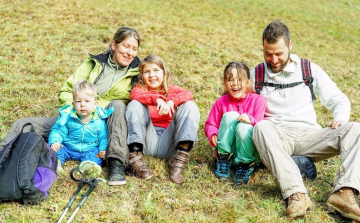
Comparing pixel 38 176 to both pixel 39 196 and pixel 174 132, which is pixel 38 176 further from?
pixel 174 132

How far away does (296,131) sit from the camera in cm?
462

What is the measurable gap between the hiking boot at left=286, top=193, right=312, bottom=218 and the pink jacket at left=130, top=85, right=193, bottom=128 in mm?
1791

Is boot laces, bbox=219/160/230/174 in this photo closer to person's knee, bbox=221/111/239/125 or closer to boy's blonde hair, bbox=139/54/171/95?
person's knee, bbox=221/111/239/125

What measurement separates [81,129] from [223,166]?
5.98 ft

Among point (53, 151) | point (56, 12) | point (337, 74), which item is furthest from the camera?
point (56, 12)

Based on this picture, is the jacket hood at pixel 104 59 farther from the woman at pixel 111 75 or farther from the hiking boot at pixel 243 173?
the hiking boot at pixel 243 173

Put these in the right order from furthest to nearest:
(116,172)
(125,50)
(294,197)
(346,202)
→ (125,50), (116,172), (294,197), (346,202)

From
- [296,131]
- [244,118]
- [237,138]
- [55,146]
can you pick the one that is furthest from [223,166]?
[55,146]

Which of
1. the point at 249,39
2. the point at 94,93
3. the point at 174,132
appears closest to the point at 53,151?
the point at 94,93

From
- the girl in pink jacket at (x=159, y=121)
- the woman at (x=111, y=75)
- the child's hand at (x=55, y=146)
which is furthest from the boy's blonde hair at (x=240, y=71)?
the child's hand at (x=55, y=146)

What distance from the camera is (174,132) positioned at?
470 cm

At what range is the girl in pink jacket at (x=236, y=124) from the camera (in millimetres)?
4430

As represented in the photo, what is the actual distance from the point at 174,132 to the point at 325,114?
4.07 meters

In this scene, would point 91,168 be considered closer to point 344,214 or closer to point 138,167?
point 138,167
